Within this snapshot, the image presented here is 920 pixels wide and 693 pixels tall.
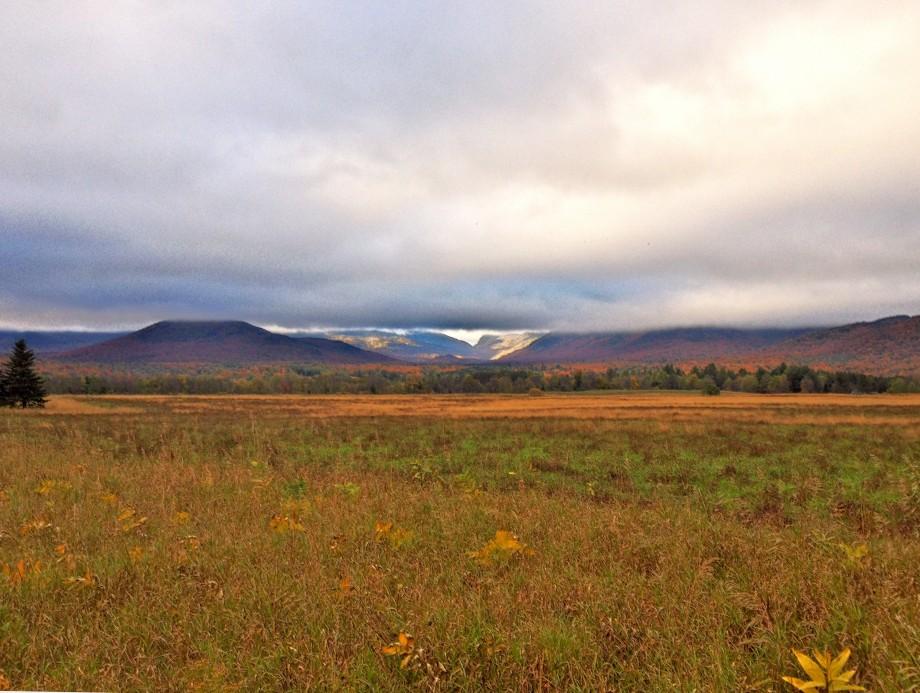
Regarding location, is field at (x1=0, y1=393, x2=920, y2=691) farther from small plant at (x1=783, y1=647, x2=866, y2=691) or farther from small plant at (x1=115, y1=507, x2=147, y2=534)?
small plant at (x1=783, y1=647, x2=866, y2=691)

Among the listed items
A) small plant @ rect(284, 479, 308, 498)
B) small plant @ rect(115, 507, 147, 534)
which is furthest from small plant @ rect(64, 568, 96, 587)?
small plant @ rect(284, 479, 308, 498)

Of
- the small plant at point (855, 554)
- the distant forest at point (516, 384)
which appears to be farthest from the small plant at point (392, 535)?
the distant forest at point (516, 384)

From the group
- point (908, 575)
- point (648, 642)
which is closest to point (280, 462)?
point (648, 642)

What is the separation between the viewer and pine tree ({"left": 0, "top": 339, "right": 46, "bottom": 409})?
52.4 meters

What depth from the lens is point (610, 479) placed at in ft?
50.3

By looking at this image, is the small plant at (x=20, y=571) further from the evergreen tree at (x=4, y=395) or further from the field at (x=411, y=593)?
A: the evergreen tree at (x=4, y=395)

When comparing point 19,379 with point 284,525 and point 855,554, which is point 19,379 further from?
point 855,554

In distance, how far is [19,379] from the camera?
5331 cm

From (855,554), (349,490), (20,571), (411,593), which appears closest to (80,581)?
(20,571)

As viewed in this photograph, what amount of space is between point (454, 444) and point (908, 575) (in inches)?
778

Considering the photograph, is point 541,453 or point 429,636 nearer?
point 429,636

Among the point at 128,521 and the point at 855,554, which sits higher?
the point at 855,554

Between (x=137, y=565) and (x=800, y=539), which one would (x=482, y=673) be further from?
(x=800, y=539)

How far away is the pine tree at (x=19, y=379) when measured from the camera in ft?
172
